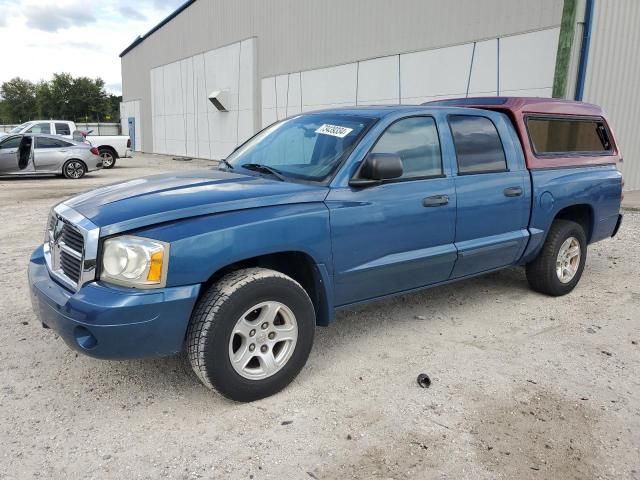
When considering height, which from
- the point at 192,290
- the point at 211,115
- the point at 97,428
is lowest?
the point at 97,428

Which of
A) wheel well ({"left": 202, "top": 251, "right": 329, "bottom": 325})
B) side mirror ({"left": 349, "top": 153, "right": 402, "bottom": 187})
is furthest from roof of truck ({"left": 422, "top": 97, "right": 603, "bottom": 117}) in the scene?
wheel well ({"left": 202, "top": 251, "right": 329, "bottom": 325})

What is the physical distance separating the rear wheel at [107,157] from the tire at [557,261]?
19.0 metres

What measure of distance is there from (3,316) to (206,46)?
24131mm

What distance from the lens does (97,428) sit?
292 centimetres

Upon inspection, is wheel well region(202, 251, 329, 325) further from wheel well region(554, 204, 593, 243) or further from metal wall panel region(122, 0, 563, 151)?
metal wall panel region(122, 0, 563, 151)

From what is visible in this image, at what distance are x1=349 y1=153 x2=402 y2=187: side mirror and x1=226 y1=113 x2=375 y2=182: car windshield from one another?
6.8 inches

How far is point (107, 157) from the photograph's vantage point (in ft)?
69.1

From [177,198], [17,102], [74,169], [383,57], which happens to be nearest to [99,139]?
[74,169]

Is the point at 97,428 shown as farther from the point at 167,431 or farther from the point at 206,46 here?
the point at 206,46

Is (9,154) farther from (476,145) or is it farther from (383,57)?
(476,145)

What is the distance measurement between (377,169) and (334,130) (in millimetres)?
644

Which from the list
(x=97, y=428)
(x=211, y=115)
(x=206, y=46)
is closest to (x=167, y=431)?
(x=97, y=428)

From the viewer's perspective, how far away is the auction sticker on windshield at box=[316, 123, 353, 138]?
12.4 ft

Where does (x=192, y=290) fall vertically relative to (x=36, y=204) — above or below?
above
